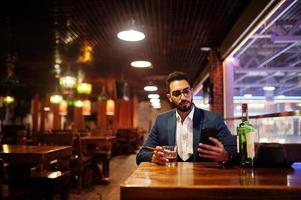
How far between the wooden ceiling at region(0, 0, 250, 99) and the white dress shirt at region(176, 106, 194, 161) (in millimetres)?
3161

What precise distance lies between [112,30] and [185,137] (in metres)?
4.80

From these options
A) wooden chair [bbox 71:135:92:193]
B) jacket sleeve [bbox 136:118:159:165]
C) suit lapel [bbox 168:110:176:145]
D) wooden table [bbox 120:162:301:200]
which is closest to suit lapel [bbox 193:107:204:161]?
suit lapel [bbox 168:110:176:145]

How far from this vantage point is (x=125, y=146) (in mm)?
14578

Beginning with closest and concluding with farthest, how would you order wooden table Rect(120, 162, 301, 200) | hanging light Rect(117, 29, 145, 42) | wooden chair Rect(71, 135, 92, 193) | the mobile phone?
1. wooden table Rect(120, 162, 301, 200)
2. the mobile phone
3. hanging light Rect(117, 29, 145, 42)
4. wooden chair Rect(71, 135, 92, 193)

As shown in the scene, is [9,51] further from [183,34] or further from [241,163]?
[241,163]

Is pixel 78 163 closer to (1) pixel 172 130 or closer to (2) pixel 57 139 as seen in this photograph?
(2) pixel 57 139

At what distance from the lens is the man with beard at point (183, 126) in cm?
225

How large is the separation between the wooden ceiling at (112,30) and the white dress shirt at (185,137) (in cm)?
316

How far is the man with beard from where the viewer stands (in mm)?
2246

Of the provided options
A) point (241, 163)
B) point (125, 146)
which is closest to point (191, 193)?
point (241, 163)

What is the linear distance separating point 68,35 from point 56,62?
343 centimetres

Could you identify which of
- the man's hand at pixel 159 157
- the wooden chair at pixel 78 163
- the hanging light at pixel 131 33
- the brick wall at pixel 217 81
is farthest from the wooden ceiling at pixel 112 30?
the man's hand at pixel 159 157

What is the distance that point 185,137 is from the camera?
2344 millimetres

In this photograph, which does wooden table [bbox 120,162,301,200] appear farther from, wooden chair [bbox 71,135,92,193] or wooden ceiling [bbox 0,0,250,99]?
wooden chair [bbox 71,135,92,193]
